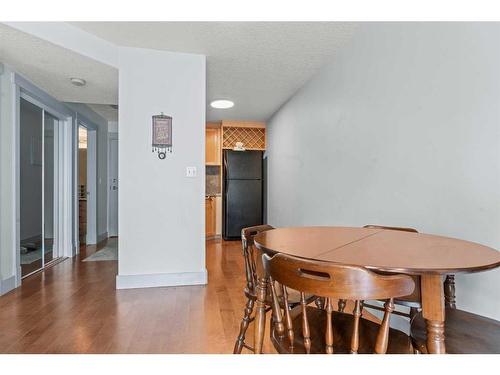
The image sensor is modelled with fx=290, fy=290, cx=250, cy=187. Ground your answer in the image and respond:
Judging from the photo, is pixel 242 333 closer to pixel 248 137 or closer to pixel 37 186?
pixel 37 186

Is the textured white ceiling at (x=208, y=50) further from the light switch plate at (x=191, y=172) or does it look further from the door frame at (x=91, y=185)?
the door frame at (x=91, y=185)

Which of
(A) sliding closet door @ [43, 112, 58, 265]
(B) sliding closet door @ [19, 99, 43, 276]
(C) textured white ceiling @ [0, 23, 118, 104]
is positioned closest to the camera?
(C) textured white ceiling @ [0, 23, 118, 104]

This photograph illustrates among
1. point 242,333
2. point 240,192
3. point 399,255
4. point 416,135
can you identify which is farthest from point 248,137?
point 399,255

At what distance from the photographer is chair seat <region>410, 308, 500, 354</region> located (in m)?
0.91

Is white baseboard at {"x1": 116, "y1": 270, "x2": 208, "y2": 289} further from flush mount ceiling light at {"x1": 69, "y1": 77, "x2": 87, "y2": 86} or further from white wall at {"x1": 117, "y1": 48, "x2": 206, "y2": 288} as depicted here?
flush mount ceiling light at {"x1": 69, "y1": 77, "x2": 87, "y2": 86}

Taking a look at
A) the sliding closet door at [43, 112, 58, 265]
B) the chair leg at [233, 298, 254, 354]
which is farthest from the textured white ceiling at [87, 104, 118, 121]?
the chair leg at [233, 298, 254, 354]

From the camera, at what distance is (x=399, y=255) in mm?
990

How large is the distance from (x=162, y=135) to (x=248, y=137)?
121 inches

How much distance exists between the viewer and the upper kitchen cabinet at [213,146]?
5695 mm

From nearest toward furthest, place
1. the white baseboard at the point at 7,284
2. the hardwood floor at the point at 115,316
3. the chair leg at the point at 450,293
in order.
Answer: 1. the chair leg at the point at 450,293
2. the hardwood floor at the point at 115,316
3. the white baseboard at the point at 7,284

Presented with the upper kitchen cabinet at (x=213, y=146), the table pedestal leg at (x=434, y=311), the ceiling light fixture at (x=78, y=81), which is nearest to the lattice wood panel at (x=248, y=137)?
the upper kitchen cabinet at (x=213, y=146)

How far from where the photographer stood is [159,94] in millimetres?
2795

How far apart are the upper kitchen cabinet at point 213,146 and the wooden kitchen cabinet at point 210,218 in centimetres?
76

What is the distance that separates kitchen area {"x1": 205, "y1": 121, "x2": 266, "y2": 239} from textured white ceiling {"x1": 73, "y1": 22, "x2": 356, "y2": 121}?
1.97 meters
